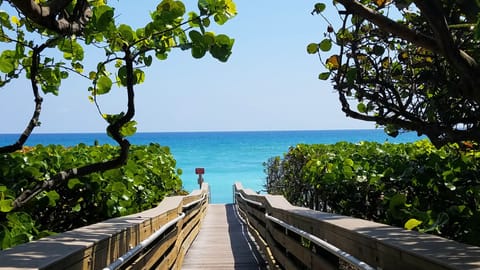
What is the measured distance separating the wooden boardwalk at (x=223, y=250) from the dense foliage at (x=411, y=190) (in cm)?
167

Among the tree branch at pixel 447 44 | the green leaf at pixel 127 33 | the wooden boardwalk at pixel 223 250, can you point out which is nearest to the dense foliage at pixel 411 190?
the tree branch at pixel 447 44

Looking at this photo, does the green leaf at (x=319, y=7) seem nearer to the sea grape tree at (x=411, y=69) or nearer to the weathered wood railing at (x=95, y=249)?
the sea grape tree at (x=411, y=69)

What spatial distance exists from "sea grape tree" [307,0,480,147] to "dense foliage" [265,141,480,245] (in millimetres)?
426

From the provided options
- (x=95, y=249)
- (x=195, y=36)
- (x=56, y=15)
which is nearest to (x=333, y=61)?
(x=195, y=36)

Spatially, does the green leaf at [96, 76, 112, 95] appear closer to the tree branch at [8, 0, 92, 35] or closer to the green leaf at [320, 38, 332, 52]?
the tree branch at [8, 0, 92, 35]

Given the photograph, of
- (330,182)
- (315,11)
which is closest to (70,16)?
(315,11)

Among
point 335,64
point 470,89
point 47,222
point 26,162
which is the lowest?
point 47,222

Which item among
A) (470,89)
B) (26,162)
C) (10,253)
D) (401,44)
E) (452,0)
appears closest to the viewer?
(10,253)

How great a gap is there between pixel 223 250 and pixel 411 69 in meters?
5.68

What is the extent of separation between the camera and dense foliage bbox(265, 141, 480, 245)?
3408 mm

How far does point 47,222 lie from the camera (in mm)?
4547

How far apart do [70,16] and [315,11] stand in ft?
4.29

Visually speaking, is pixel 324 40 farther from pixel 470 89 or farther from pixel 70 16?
pixel 70 16

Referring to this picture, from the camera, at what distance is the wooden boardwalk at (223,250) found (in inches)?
294
